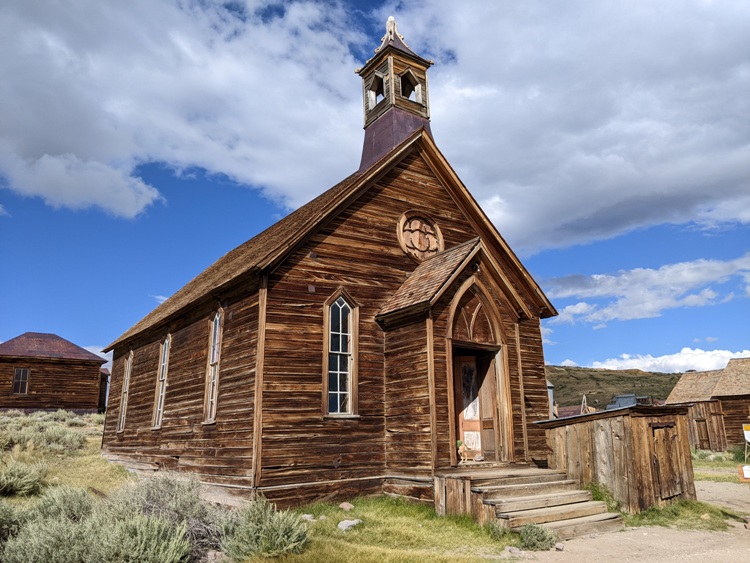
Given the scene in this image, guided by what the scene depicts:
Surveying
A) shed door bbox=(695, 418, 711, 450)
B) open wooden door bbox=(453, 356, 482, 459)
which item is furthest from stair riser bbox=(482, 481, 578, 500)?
shed door bbox=(695, 418, 711, 450)

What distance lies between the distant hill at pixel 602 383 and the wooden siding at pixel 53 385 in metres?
48.1

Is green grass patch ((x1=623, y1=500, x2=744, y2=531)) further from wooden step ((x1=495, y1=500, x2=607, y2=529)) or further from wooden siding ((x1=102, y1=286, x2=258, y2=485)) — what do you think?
wooden siding ((x1=102, y1=286, x2=258, y2=485))

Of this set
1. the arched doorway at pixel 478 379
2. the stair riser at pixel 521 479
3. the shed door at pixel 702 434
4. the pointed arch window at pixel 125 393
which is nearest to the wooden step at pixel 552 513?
the stair riser at pixel 521 479

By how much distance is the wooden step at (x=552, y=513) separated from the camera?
9344 millimetres

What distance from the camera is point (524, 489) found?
34.5 ft

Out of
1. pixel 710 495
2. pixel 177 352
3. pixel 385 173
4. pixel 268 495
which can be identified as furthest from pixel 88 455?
pixel 710 495

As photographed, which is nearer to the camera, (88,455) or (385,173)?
(385,173)

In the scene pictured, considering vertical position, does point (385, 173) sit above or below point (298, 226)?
above

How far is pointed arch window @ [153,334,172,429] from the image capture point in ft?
55.2

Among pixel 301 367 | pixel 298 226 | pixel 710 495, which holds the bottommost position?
pixel 710 495

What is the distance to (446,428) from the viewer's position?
37.9 feet

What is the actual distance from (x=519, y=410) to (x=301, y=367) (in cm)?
498

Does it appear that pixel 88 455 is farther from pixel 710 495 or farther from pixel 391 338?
pixel 710 495

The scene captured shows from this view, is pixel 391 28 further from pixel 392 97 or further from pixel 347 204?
pixel 347 204
